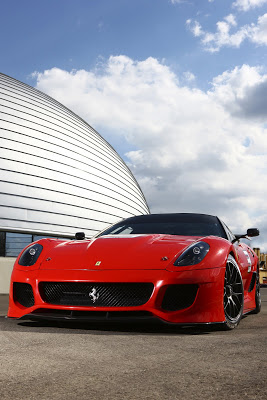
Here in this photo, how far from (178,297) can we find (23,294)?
1.37 metres

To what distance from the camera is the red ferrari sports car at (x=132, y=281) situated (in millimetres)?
3727

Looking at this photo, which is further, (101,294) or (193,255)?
(193,255)

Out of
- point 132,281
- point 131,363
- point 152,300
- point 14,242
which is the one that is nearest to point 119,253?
point 132,281

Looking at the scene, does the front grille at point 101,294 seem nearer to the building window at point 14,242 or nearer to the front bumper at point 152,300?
the front bumper at point 152,300

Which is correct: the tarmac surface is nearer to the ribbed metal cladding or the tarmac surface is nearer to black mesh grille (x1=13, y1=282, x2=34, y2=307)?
black mesh grille (x1=13, y1=282, x2=34, y2=307)

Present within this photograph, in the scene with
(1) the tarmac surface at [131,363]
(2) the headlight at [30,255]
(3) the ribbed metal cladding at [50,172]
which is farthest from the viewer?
(3) the ribbed metal cladding at [50,172]

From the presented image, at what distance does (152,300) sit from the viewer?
3676 mm

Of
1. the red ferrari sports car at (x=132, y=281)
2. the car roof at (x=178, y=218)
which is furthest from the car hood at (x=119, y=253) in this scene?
the car roof at (x=178, y=218)

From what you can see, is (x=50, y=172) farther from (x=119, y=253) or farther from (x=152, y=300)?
(x=152, y=300)

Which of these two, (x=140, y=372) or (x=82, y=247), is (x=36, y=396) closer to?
(x=140, y=372)

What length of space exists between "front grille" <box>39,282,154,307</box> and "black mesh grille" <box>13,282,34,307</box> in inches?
8.6

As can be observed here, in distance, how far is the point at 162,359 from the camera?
263 cm

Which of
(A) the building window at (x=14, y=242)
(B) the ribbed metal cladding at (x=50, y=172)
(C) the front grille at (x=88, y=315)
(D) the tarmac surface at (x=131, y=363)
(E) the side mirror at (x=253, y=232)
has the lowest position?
(D) the tarmac surface at (x=131, y=363)

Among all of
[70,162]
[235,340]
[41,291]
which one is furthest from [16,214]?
[235,340]
